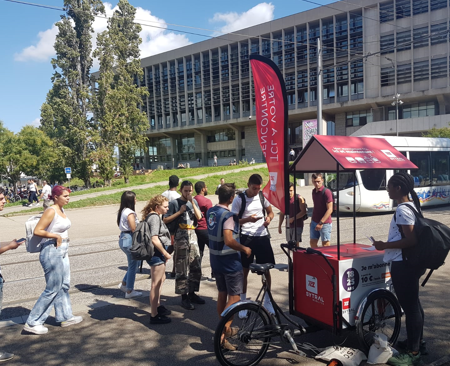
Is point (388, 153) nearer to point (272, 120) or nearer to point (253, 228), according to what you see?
point (272, 120)

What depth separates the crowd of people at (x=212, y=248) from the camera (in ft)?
12.2

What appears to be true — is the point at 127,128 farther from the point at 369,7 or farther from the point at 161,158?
the point at 161,158

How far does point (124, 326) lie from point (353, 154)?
3457 millimetres

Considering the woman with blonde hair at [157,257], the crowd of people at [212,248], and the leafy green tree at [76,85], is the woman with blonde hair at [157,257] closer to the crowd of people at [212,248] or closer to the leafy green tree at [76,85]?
the crowd of people at [212,248]

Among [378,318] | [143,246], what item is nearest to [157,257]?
[143,246]

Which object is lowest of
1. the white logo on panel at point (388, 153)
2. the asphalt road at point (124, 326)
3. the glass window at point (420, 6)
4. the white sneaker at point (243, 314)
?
the asphalt road at point (124, 326)

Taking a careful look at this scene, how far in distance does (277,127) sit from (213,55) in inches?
2195

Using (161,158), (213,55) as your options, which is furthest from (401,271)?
(161,158)

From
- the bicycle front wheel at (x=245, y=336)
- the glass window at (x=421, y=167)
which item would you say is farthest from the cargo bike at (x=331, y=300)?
the glass window at (x=421, y=167)

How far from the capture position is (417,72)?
42.9 metres

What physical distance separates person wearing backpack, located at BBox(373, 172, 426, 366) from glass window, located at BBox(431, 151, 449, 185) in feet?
Result: 47.8

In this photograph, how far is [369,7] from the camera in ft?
143

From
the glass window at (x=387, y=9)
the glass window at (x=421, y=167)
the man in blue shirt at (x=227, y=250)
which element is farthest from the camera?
the glass window at (x=387, y=9)

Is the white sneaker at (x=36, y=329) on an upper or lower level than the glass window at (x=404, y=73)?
lower
